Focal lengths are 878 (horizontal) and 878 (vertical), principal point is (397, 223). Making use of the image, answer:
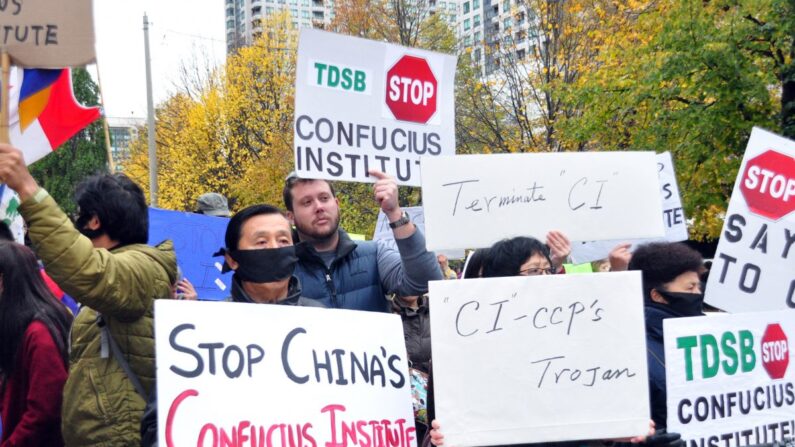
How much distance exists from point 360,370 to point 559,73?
17.3 metres

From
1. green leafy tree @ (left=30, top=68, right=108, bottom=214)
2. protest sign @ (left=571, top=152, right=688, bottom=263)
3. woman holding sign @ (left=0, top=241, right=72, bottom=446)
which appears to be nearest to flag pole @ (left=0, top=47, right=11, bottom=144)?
woman holding sign @ (left=0, top=241, right=72, bottom=446)

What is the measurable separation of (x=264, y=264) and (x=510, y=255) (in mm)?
907

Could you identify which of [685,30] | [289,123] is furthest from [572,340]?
[289,123]

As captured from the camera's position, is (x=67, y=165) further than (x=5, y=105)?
Yes

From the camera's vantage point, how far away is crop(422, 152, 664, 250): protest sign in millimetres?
3490

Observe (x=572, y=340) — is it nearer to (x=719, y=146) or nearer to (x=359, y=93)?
(x=359, y=93)

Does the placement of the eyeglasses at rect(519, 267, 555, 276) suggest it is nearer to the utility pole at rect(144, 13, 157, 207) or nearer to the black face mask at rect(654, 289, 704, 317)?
the black face mask at rect(654, 289, 704, 317)

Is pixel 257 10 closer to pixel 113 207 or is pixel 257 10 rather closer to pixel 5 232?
pixel 5 232

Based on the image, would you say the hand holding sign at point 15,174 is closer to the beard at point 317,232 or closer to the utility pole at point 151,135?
the beard at point 317,232

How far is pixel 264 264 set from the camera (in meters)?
3.11

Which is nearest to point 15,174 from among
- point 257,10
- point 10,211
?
point 10,211

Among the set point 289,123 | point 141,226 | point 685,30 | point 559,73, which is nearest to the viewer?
point 141,226

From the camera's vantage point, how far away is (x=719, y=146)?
13859 millimetres

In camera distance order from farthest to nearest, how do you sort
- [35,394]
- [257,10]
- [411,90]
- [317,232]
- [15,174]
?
1. [257,10]
2. [411,90]
3. [317,232]
4. [35,394]
5. [15,174]
